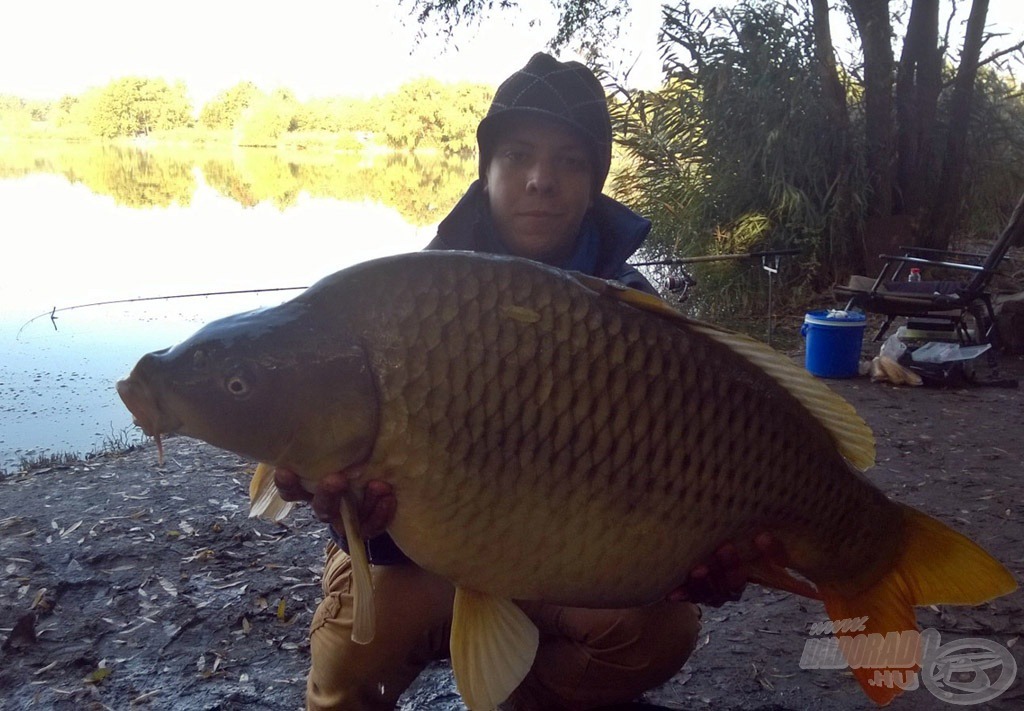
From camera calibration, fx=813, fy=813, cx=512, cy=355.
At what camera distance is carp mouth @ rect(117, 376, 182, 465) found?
29.8 inches

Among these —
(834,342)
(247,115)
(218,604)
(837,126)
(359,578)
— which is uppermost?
(247,115)

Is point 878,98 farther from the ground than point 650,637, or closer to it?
farther from the ground

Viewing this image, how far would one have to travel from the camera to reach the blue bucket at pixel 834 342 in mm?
3908

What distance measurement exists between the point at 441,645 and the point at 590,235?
28.4 inches

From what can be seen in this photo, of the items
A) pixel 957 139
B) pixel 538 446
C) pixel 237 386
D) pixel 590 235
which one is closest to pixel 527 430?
pixel 538 446

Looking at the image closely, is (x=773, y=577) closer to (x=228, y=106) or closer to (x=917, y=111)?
(x=917, y=111)

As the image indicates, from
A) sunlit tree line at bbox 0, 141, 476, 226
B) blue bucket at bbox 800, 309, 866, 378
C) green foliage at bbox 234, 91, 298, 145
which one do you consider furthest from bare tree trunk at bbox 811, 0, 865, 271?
green foliage at bbox 234, 91, 298, 145

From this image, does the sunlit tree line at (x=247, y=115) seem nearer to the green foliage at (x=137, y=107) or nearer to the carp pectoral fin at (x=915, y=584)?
the green foliage at (x=137, y=107)

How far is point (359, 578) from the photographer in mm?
829

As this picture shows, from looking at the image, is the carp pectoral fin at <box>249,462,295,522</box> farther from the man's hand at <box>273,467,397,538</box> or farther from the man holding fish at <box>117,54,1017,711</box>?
the man's hand at <box>273,467,397,538</box>

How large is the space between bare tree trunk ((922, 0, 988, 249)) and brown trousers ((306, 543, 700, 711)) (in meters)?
5.82

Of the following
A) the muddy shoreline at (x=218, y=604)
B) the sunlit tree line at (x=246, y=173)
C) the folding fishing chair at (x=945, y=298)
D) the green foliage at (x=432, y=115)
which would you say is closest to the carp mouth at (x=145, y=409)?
the muddy shoreline at (x=218, y=604)

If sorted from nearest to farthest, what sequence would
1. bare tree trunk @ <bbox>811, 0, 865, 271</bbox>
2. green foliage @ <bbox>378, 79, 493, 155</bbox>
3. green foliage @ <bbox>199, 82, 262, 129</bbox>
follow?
bare tree trunk @ <bbox>811, 0, 865, 271</bbox> → green foliage @ <bbox>378, 79, 493, 155</bbox> → green foliage @ <bbox>199, 82, 262, 129</bbox>

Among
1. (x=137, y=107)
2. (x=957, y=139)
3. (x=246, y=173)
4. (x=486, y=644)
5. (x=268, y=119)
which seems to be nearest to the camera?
(x=486, y=644)
